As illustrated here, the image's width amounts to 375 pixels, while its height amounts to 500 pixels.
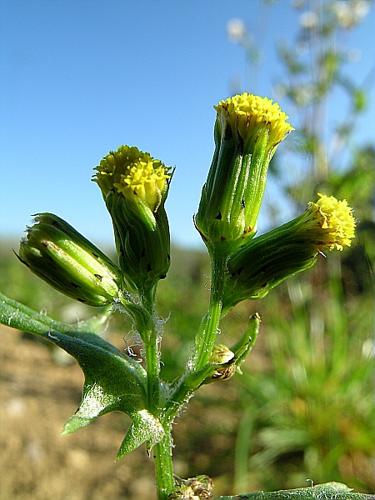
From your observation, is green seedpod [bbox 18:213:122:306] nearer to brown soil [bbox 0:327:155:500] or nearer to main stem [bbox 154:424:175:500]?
main stem [bbox 154:424:175:500]

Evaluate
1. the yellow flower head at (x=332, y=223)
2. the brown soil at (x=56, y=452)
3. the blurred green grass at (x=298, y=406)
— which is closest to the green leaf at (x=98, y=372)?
the yellow flower head at (x=332, y=223)

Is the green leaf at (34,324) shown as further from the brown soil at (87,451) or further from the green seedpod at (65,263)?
the brown soil at (87,451)

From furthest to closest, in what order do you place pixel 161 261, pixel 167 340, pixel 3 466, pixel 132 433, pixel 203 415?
pixel 167 340 → pixel 203 415 → pixel 3 466 → pixel 161 261 → pixel 132 433

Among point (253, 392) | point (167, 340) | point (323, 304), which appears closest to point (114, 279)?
point (253, 392)

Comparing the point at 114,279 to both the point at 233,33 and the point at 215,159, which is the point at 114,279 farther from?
the point at 233,33

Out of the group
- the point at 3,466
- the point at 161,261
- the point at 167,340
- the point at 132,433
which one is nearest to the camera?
the point at 132,433
